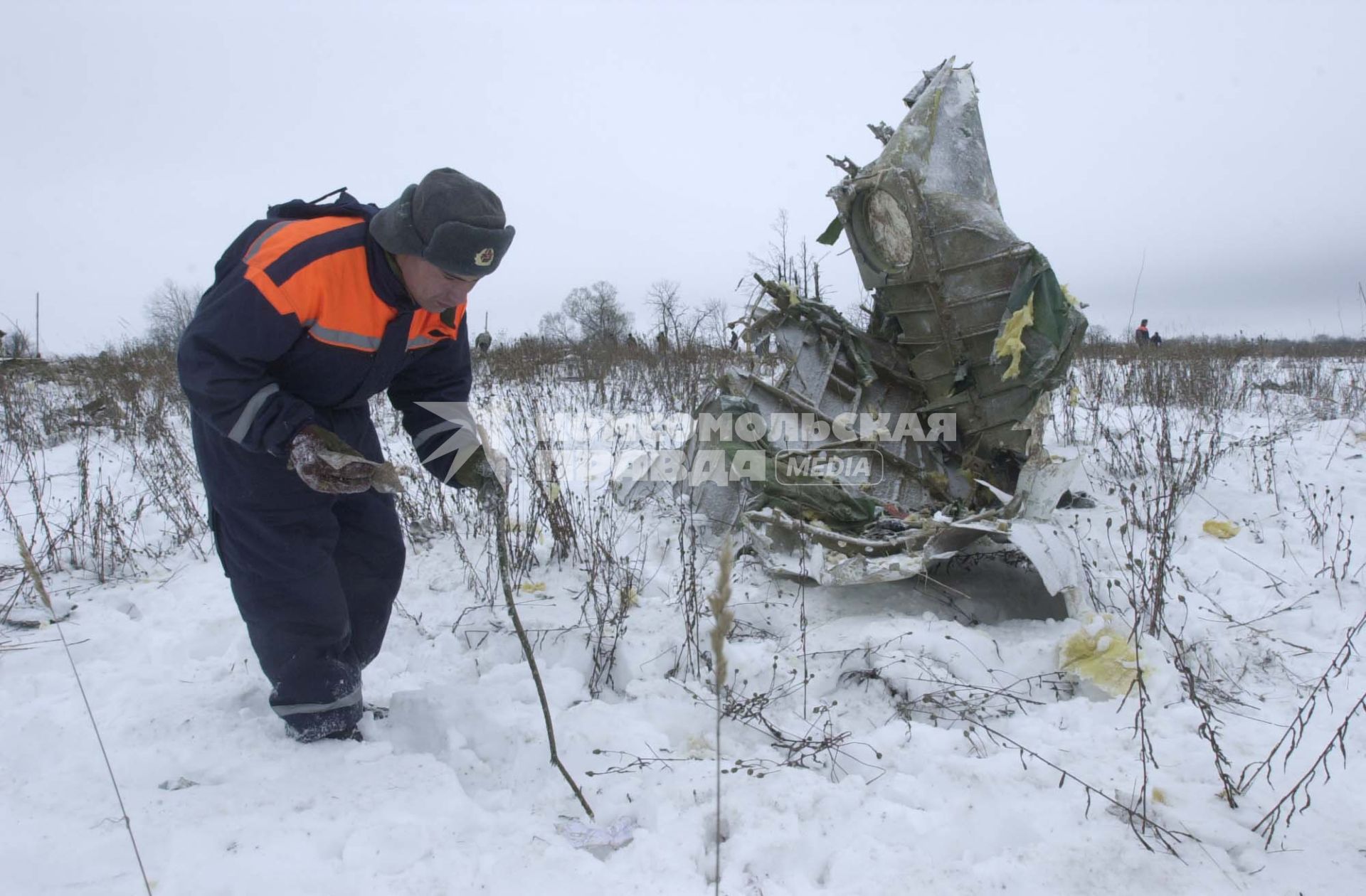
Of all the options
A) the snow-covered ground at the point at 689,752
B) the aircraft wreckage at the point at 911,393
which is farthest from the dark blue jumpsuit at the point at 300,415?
the aircraft wreckage at the point at 911,393

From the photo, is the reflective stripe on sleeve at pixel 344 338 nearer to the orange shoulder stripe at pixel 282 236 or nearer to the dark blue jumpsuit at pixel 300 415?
the dark blue jumpsuit at pixel 300 415

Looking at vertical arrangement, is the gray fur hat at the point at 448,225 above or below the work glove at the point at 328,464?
above

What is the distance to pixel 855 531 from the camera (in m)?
3.35

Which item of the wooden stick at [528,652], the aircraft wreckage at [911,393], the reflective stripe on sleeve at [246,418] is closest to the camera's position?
the wooden stick at [528,652]

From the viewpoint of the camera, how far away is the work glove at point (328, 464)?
1848 mm

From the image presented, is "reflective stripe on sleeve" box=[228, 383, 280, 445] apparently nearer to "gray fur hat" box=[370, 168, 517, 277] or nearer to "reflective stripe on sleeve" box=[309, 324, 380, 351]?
"reflective stripe on sleeve" box=[309, 324, 380, 351]

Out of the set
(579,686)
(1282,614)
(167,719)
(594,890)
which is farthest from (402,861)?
(1282,614)

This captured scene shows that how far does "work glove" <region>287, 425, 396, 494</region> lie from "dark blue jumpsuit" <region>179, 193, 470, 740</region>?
0.14 feet

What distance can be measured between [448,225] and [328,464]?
2.28 feet

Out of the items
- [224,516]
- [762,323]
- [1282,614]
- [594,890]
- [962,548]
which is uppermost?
[762,323]

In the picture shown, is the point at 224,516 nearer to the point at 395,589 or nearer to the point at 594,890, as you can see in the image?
the point at 395,589

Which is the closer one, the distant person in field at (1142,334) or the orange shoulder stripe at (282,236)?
the orange shoulder stripe at (282,236)

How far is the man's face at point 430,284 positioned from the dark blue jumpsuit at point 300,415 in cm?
4

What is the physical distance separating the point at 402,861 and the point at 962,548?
2442mm
